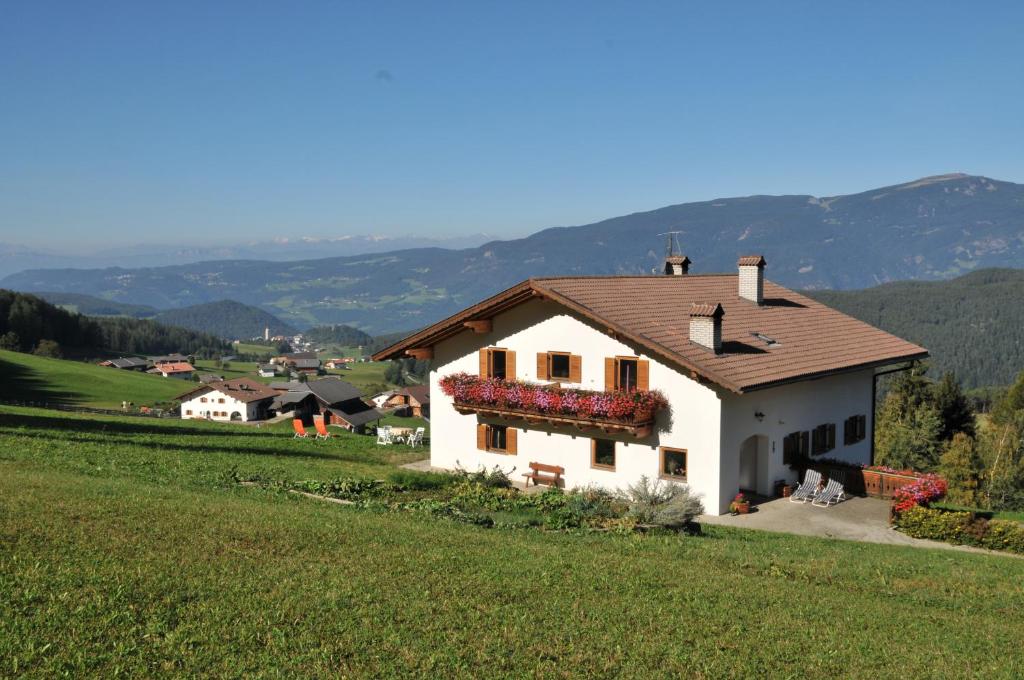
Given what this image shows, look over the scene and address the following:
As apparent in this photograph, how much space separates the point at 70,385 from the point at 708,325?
291 feet

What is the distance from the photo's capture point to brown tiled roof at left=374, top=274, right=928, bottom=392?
865 inches

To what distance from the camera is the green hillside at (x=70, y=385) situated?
85.6 meters

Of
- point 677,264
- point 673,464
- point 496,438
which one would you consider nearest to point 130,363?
point 677,264

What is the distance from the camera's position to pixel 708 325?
22578 millimetres

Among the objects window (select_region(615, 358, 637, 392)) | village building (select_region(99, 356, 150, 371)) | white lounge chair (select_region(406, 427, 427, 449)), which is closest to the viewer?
window (select_region(615, 358, 637, 392))

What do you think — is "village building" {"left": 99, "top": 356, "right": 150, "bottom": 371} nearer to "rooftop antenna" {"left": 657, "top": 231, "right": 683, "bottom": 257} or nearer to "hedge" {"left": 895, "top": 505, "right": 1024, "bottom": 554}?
"rooftop antenna" {"left": 657, "top": 231, "right": 683, "bottom": 257}

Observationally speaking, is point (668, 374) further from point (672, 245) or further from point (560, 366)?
point (672, 245)

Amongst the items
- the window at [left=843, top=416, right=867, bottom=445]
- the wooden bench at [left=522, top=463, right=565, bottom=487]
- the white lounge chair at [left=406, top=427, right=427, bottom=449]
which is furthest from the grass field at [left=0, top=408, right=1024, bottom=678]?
the white lounge chair at [left=406, top=427, right=427, bottom=449]

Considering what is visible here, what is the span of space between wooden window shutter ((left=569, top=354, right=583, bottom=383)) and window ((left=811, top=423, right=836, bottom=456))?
6.92 metres

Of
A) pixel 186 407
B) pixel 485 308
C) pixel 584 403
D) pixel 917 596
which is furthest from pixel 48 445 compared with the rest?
pixel 186 407

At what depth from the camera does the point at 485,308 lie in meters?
24.9

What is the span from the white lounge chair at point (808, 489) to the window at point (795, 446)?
34.8 inches

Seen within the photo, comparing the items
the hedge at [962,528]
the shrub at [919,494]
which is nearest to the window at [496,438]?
the shrub at [919,494]

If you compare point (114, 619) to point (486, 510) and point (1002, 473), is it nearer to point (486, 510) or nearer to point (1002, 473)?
point (486, 510)
